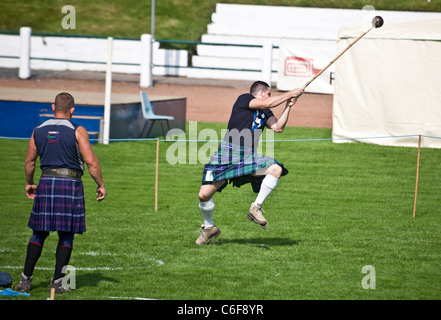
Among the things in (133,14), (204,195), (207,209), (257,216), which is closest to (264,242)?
(257,216)

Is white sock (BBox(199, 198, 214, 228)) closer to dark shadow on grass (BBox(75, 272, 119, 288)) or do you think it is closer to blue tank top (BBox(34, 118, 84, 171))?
dark shadow on grass (BBox(75, 272, 119, 288))

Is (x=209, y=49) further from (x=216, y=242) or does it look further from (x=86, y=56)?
(x=216, y=242)

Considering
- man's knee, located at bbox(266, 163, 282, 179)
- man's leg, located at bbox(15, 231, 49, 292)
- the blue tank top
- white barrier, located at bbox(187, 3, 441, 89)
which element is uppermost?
white barrier, located at bbox(187, 3, 441, 89)

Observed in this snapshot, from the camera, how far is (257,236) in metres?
8.09

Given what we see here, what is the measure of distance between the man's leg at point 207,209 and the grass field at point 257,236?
0.42 ft

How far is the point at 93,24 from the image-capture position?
97.5 feet

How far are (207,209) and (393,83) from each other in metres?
7.78

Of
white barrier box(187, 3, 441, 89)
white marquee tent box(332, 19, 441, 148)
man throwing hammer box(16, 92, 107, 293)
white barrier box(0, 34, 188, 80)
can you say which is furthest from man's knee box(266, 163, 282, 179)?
white barrier box(0, 34, 188, 80)

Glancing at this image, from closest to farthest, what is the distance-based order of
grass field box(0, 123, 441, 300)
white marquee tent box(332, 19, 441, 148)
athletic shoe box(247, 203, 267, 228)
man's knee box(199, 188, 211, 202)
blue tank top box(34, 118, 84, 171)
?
blue tank top box(34, 118, 84, 171) < grass field box(0, 123, 441, 300) < athletic shoe box(247, 203, 267, 228) < man's knee box(199, 188, 211, 202) < white marquee tent box(332, 19, 441, 148)

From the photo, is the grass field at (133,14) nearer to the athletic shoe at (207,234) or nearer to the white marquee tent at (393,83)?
the white marquee tent at (393,83)

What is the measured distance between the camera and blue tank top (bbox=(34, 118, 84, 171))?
18.9 ft

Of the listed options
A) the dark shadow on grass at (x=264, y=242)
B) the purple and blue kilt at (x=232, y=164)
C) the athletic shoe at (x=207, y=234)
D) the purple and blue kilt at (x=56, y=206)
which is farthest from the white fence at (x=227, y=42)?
the purple and blue kilt at (x=56, y=206)

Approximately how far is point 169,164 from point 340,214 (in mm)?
4588
